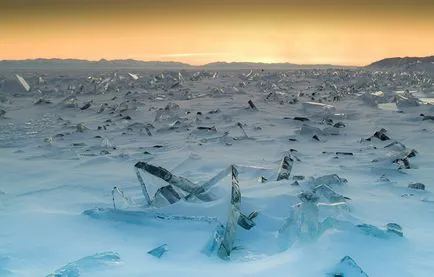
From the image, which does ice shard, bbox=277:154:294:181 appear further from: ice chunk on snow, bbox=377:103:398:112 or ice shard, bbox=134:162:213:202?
ice chunk on snow, bbox=377:103:398:112

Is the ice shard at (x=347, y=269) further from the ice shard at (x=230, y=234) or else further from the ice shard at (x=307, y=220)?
the ice shard at (x=230, y=234)

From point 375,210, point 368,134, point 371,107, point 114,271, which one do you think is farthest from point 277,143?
point 371,107

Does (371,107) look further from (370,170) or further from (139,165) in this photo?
(139,165)

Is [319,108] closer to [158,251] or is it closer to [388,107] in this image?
[388,107]

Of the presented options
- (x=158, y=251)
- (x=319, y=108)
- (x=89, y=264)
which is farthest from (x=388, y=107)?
(x=89, y=264)

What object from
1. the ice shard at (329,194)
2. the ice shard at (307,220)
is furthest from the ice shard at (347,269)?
the ice shard at (329,194)

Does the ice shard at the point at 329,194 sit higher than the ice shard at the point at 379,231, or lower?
higher
